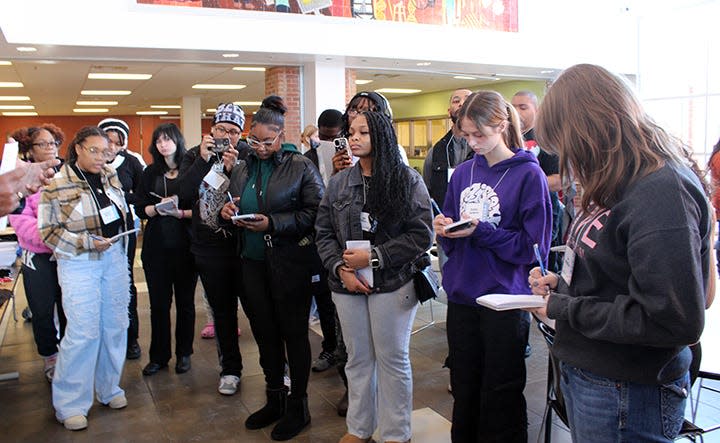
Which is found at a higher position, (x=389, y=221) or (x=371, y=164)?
(x=371, y=164)

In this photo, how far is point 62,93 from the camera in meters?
14.8

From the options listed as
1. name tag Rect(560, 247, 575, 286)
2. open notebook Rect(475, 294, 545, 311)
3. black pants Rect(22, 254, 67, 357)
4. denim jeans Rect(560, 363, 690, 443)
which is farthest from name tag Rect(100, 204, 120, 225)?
denim jeans Rect(560, 363, 690, 443)

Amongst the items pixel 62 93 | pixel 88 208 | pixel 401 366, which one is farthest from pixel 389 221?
pixel 62 93

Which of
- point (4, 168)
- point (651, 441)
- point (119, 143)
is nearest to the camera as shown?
point (651, 441)

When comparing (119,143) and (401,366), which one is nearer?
(401,366)

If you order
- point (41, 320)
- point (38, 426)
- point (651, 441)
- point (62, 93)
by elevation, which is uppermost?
point (62, 93)

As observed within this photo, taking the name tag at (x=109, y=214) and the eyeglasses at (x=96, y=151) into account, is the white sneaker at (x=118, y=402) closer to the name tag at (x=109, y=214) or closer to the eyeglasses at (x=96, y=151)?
the name tag at (x=109, y=214)

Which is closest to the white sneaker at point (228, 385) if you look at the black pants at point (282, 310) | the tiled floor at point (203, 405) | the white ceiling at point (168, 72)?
the tiled floor at point (203, 405)

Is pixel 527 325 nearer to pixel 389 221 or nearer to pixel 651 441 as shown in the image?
pixel 389 221

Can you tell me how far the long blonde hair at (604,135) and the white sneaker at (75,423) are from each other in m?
3.01

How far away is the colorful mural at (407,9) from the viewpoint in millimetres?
8695

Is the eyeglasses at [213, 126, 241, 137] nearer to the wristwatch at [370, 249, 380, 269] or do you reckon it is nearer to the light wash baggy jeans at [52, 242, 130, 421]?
the light wash baggy jeans at [52, 242, 130, 421]

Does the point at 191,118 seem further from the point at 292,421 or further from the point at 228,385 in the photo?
the point at 292,421

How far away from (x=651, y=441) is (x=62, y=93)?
52.6ft
